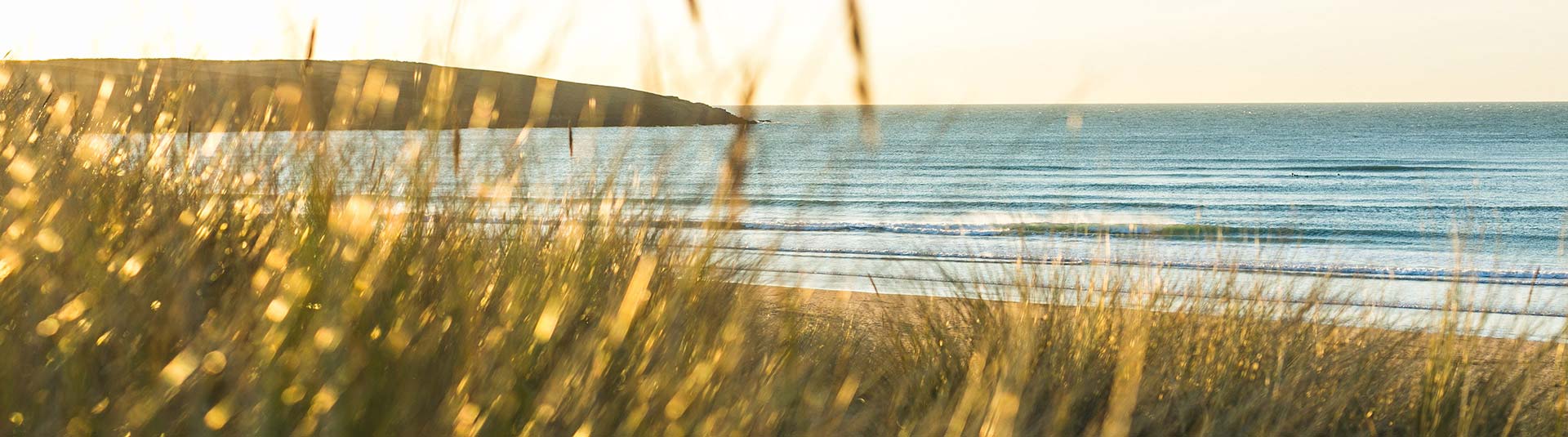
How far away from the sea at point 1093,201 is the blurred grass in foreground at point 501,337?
0.15 meters

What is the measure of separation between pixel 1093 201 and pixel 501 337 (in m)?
24.9

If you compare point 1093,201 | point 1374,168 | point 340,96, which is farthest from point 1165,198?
point 340,96

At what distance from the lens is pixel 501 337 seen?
6.28 feet

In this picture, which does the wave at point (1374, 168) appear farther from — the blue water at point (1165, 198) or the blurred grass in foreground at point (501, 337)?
the blurred grass in foreground at point (501, 337)

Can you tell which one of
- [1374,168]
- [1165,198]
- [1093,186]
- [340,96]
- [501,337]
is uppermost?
[340,96]

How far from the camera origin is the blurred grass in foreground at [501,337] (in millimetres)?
1598

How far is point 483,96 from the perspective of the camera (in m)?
2.32

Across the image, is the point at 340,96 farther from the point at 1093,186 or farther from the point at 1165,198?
the point at 1093,186

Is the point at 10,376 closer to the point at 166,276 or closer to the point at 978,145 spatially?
the point at 166,276

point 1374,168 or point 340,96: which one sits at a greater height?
point 340,96

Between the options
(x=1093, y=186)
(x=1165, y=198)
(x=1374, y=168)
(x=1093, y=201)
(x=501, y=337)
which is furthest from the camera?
(x=1374, y=168)

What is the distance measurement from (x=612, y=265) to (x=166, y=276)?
5.46ft

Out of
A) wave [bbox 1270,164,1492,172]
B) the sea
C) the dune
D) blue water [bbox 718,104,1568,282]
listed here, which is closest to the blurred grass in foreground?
the dune

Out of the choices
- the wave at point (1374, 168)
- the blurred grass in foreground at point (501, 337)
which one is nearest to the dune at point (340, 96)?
the blurred grass in foreground at point (501, 337)
